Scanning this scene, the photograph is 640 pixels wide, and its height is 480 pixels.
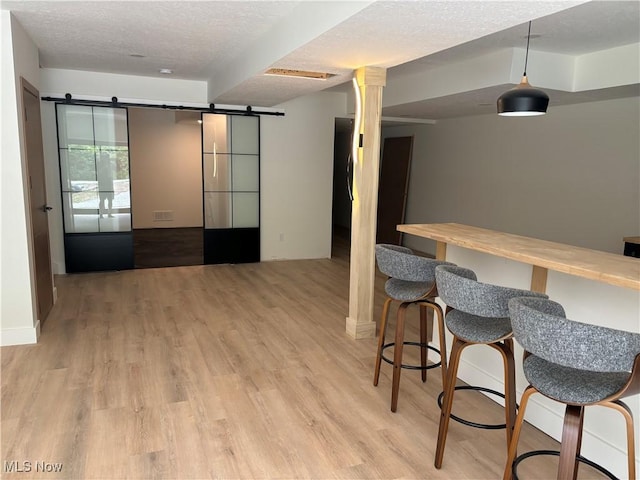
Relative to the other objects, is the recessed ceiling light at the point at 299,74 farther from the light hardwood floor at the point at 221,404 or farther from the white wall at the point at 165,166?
the white wall at the point at 165,166

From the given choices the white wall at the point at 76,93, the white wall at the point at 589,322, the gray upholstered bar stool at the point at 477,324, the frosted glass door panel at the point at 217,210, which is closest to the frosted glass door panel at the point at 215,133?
the white wall at the point at 76,93

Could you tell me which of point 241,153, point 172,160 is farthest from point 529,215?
point 172,160

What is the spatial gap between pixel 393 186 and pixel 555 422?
21.4 feet

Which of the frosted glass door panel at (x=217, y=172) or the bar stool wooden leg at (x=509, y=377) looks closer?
the bar stool wooden leg at (x=509, y=377)

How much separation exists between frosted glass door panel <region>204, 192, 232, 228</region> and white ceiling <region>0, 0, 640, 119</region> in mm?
1617

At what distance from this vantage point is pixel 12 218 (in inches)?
142

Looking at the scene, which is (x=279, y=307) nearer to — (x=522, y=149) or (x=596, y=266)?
(x=596, y=266)

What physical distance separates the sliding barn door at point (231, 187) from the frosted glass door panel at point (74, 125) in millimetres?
1471

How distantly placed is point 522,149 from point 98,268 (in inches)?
233

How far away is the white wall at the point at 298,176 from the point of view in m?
6.93

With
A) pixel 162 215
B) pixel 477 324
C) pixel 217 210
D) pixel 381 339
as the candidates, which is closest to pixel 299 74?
pixel 381 339

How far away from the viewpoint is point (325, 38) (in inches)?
113

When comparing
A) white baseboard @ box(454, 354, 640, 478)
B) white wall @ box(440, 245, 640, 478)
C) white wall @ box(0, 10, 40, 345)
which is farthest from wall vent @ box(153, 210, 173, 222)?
white wall @ box(440, 245, 640, 478)

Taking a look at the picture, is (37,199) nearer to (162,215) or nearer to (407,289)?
(407,289)
